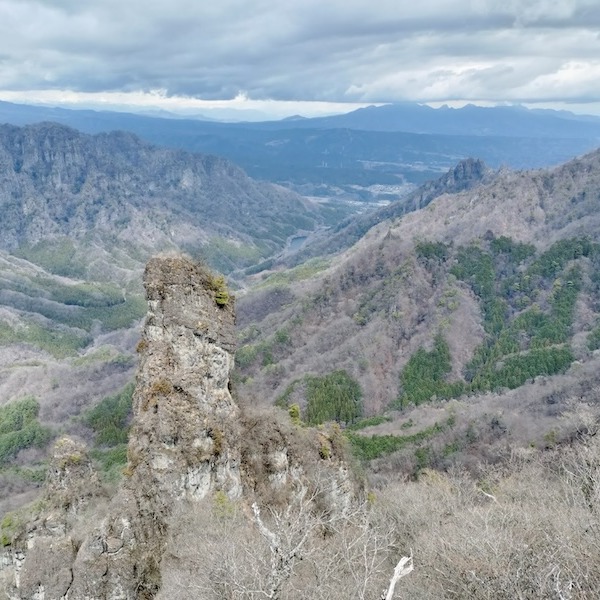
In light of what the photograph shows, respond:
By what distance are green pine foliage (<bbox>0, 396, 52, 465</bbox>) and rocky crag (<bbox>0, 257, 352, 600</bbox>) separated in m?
122

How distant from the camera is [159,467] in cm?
3528

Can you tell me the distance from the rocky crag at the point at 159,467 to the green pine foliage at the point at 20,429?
12230 cm

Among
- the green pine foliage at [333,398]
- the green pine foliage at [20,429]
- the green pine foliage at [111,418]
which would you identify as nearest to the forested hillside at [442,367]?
the green pine foliage at [333,398]

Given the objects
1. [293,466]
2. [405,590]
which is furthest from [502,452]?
[405,590]

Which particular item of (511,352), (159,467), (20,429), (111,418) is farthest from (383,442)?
(20,429)

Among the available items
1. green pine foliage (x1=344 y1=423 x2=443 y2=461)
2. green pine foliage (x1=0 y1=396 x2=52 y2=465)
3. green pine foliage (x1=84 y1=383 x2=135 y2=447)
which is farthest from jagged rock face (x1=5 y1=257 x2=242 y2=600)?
green pine foliage (x1=0 y1=396 x2=52 y2=465)

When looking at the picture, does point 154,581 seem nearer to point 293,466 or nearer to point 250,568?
point 250,568

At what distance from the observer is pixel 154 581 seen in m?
32.9

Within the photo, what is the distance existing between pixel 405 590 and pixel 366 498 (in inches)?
976

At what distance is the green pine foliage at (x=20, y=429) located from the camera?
508 feet

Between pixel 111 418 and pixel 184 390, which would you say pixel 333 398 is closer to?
pixel 111 418

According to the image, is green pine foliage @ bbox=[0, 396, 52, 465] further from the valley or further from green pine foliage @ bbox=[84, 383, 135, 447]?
green pine foliage @ bbox=[84, 383, 135, 447]

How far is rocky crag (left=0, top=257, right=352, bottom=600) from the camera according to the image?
108ft

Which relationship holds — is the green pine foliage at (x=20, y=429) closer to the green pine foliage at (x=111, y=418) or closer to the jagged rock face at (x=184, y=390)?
the green pine foliage at (x=111, y=418)
